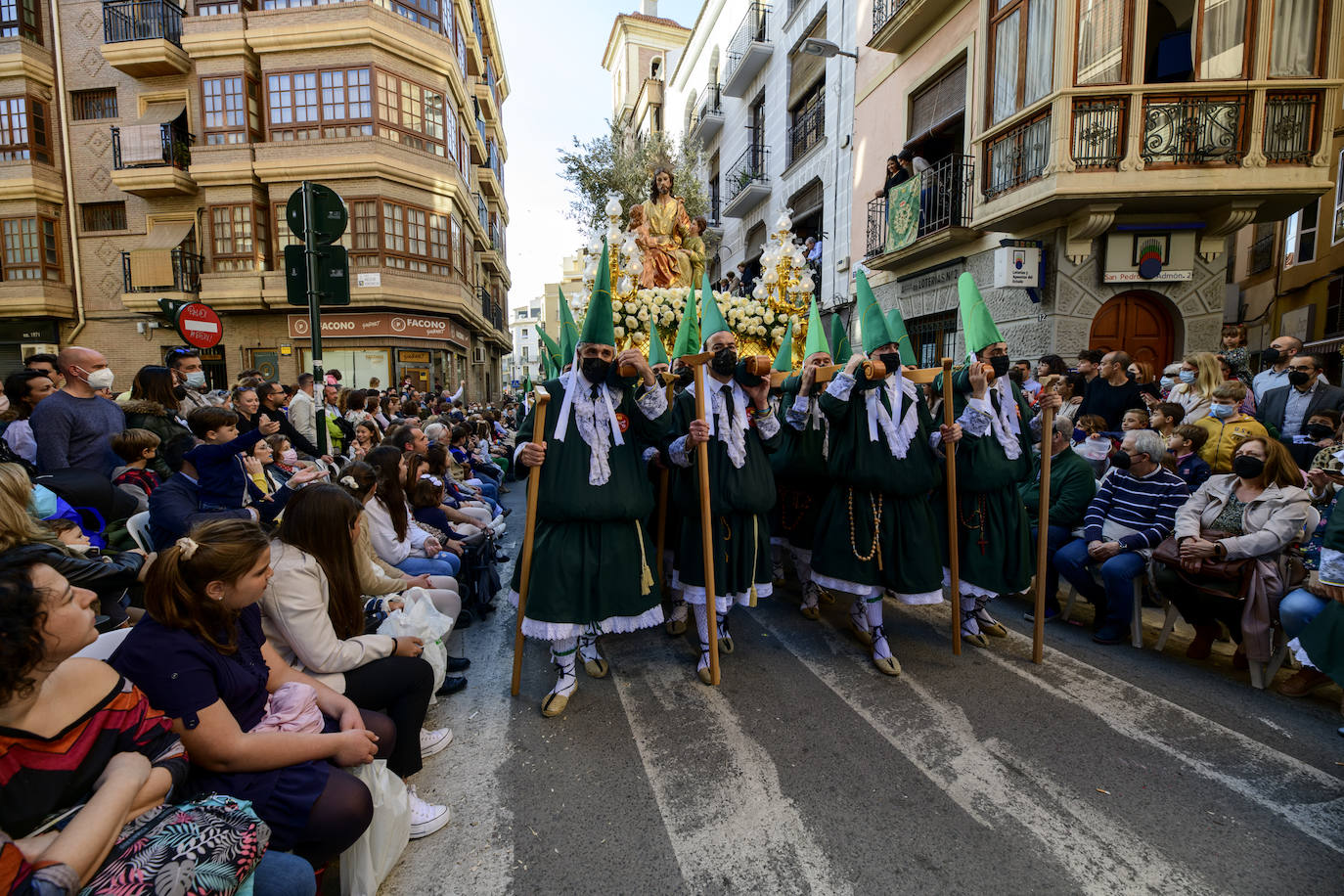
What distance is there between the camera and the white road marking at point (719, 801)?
2.29m

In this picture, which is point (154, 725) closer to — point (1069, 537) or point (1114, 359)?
point (1069, 537)

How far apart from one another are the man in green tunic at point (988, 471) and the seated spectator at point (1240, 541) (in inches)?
36.7

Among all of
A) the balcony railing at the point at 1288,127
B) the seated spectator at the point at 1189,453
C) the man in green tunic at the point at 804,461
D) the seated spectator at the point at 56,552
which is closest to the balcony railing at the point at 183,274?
the seated spectator at the point at 56,552

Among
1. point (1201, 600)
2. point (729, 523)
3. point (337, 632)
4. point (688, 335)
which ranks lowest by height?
point (1201, 600)

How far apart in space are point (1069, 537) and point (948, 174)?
7.16 m

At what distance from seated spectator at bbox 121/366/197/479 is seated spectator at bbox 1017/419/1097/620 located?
6.51m

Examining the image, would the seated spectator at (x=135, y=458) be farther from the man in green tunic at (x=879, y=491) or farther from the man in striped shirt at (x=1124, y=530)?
the man in striped shirt at (x=1124, y=530)

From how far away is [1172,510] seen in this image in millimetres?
4395

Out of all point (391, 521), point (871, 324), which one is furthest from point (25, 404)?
point (871, 324)

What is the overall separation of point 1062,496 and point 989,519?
4.24 ft

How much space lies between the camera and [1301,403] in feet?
18.5

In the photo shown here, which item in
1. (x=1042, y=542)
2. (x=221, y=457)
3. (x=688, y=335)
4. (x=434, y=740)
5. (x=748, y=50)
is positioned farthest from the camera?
(x=748, y=50)

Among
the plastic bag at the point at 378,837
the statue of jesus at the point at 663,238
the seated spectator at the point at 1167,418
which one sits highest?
the statue of jesus at the point at 663,238

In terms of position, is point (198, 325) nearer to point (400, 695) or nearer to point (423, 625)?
point (423, 625)
